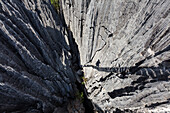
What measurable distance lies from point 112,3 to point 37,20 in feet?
33.5

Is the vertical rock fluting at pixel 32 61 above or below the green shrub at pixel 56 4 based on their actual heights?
below

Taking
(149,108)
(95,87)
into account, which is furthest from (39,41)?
(149,108)

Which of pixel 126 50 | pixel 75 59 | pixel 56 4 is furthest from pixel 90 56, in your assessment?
pixel 56 4

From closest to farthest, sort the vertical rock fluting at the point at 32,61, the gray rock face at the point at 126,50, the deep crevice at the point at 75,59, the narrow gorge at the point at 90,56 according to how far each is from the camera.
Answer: the gray rock face at the point at 126,50
the narrow gorge at the point at 90,56
the vertical rock fluting at the point at 32,61
the deep crevice at the point at 75,59

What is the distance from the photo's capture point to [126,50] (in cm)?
873

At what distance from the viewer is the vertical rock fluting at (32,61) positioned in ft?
27.6

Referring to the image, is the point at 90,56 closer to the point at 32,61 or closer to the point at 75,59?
the point at 75,59

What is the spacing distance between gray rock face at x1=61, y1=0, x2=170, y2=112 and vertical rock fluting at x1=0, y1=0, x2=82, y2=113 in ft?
12.8

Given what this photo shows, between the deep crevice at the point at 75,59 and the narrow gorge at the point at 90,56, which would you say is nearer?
the narrow gorge at the point at 90,56

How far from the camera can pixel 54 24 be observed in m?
14.2

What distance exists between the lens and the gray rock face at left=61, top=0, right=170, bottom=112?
21.0 ft

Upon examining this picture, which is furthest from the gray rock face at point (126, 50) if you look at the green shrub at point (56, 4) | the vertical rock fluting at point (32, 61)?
the vertical rock fluting at point (32, 61)

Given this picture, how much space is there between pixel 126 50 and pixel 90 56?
20.1 ft

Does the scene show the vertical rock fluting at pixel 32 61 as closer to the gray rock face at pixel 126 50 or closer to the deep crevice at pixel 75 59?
the deep crevice at pixel 75 59
